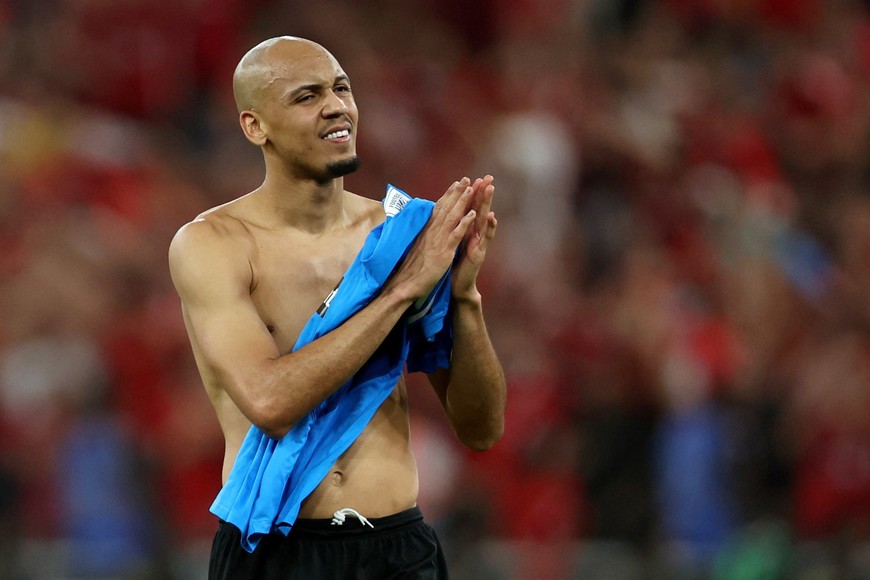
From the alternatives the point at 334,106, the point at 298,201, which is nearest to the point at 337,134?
the point at 334,106

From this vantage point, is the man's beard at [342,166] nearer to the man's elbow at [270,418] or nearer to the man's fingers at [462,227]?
the man's fingers at [462,227]

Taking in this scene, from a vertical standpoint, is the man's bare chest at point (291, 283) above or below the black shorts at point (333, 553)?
above

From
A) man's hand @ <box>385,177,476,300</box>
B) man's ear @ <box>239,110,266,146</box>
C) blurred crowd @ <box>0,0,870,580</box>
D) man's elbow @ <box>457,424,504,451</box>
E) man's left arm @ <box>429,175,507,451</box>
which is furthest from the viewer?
blurred crowd @ <box>0,0,870,580</box>

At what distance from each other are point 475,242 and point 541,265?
3.93 m

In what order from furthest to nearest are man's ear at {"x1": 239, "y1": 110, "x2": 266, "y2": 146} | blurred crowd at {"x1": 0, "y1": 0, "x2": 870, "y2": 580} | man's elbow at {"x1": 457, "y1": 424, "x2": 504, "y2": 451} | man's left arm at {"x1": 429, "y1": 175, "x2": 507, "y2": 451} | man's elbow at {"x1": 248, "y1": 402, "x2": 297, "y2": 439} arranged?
blurred crowd at {"x1": 0, "y1": 0, "x2": 870, "y2": 580}, man's elbow at {"x1": 457, "y1": 424, "x2": 504, "y2": 451}, man's ear at {"x1": 239, "y1": 110, "x2": 266, "y2": 146}, man's left arm at {"x1": 429, "y1": 175, "x2": 507, "y2": 451}, man's elbow at {"x1": 248, "y1": 402, "x2": 297, "y2": 439}

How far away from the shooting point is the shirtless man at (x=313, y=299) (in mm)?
3133

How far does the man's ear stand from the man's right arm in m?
0.25

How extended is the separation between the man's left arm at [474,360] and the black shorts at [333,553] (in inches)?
11.9

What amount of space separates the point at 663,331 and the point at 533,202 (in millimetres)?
1303

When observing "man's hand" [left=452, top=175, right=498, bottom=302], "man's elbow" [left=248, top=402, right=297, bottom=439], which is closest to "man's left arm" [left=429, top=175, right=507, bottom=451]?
"man's hand" [left=452, top=175, right=498, bottom=302]

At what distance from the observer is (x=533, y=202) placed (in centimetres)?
746

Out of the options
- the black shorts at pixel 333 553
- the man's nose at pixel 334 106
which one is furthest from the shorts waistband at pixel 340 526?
the man's nose at pixel 334 106

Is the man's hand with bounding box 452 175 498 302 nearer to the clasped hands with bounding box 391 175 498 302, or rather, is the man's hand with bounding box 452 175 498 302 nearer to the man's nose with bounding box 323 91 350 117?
the clasped hands with bounding box 391 175 498 302

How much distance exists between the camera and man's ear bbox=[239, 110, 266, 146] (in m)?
3.39
